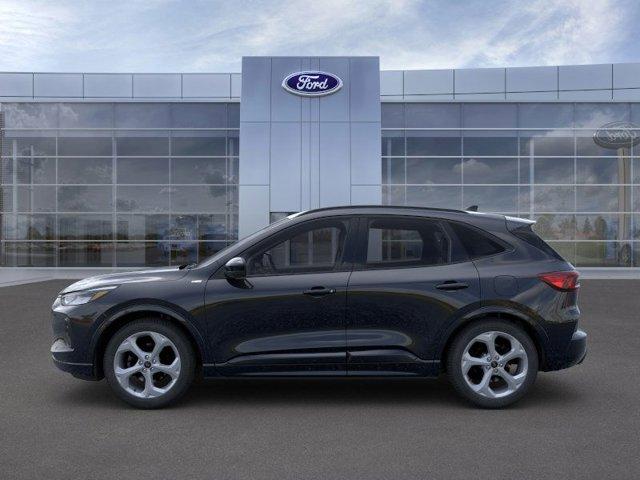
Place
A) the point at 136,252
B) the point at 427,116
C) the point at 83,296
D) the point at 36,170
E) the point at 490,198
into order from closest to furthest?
the point at 83,296 < the point at 136,252 < the point at 490,198 < the point at 427,116 < the point at 36,170

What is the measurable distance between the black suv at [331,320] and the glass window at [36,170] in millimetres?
24675

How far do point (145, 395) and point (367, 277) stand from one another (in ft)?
6.62

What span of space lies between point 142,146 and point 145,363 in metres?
23.8

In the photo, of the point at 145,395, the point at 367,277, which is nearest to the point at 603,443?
the point at 367,277

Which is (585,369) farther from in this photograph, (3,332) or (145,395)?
(3,332)

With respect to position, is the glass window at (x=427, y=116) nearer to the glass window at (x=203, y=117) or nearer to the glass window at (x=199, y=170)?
the glass window at (x=203, y=117)

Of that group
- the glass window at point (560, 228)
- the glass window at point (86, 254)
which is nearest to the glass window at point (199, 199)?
the glass window at point (86, 254)

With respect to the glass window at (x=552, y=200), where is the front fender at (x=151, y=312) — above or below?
below

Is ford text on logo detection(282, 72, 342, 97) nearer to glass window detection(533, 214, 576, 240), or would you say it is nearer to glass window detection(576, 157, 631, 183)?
glass window detection(533, 214, 576, 240)

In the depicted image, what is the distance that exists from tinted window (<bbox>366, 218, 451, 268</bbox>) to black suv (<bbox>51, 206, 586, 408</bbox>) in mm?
20

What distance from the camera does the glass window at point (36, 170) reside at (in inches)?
1089

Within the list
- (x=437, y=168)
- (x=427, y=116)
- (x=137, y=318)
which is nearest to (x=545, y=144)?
(x=437, y=168)

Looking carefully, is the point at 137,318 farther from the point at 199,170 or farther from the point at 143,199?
the point at 143,199

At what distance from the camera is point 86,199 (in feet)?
89.5
